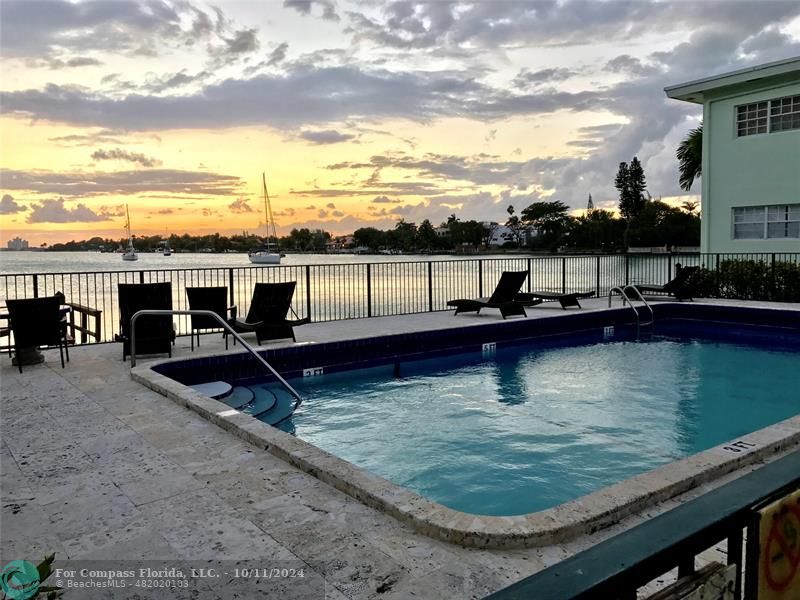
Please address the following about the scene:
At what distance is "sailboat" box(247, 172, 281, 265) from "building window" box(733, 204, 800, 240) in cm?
3211

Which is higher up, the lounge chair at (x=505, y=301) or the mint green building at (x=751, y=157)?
the mint green building at (x=751, y=157)

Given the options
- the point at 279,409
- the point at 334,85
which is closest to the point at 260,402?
the point at 279,409

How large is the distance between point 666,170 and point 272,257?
43.0m

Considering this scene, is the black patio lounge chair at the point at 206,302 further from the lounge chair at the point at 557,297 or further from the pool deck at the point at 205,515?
the lounge chair at the point at 557,297

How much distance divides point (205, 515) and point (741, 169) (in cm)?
1690

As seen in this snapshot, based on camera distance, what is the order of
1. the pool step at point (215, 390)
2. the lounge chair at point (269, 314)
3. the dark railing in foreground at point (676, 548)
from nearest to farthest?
the dark railing in foreground at point (676, 548) → the pool step at point (215, 390) → the lounge chair at point (269, 314)

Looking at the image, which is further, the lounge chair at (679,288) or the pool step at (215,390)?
the lounge chair at (679,288)

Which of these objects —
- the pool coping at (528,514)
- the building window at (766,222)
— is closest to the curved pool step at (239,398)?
the pool coping at (528,514)

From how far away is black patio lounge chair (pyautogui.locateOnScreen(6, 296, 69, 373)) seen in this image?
6539 mm

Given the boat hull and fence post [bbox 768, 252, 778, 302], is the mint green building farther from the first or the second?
the boat hull

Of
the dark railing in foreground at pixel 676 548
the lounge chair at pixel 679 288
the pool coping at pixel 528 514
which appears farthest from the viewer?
the lounge chair at pixel 679 288

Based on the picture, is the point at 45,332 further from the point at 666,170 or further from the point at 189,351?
the point at 666,170

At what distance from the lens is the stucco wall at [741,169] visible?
15.0m

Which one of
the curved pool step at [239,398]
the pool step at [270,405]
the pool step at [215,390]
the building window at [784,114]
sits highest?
the building window at [784,114]
